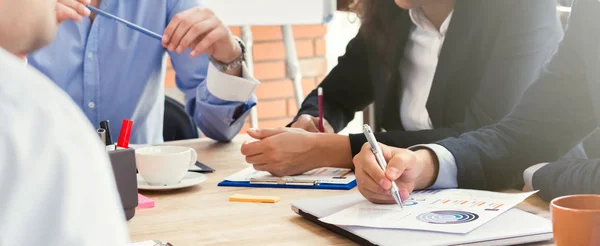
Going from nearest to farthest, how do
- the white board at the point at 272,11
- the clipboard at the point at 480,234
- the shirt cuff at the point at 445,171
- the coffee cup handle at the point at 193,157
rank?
1. the clipboard at the point at 480,234
2. the shirt cuff at the point at 445,171
3. the coffee cup handle at the point at 193,157
4. the white board at the point at 272,11

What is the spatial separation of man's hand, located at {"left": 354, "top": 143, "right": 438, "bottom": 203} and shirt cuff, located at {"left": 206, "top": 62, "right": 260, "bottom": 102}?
0.68 metres

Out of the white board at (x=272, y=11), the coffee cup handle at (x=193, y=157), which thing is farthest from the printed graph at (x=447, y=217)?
the white board at (x=272, y=11)

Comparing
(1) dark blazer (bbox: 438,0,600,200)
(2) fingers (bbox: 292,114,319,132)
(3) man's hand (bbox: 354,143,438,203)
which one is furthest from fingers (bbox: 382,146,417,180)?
(2) fingers (bbox: 292,114,319,132)

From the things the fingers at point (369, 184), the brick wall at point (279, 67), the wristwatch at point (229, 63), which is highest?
the wristwatch at point (229, 63)

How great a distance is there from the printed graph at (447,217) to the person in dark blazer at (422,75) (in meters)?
0.39

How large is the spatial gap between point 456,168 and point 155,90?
986mm

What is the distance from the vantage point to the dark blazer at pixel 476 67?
56.3 inches

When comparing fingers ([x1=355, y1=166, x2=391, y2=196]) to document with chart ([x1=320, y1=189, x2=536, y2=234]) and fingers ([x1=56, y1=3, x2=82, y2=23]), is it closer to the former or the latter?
document with chart ([x1=320, y1=189, x2=536, y2=234])

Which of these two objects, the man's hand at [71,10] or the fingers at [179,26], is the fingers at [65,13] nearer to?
the man's hand at [71,10]

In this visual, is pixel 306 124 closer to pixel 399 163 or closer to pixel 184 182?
pixel 184 182

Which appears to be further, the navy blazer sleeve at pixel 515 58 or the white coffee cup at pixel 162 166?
the navy blazer sleeve at pixel 515 58

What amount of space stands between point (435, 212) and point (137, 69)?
1.09 meters

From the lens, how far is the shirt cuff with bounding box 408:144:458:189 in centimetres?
115

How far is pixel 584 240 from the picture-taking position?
2.45 ft
